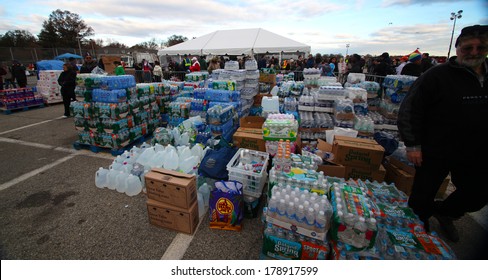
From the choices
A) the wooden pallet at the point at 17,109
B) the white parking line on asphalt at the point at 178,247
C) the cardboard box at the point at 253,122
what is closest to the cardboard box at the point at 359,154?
the cardboard box at the point at 253,122

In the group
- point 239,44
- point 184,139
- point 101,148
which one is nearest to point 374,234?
point 184,139

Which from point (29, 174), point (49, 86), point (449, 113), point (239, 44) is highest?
point (239, 44)

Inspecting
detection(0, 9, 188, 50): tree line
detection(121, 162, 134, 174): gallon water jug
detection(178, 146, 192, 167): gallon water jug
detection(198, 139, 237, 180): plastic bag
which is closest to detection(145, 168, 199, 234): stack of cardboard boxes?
detection(198, 139, 237, 180): plastic bag

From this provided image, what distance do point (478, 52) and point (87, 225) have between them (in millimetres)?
4981

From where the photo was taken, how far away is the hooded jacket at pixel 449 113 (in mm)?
2111

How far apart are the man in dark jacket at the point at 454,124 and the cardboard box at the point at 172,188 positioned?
262 centimetres

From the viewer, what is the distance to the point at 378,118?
5.14 metres

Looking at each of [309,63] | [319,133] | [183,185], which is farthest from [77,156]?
[309,63]

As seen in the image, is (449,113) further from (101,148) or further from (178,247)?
(101,148)

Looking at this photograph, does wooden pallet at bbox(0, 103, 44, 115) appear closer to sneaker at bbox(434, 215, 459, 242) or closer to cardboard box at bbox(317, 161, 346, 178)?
cardboard box at bbox(317, 161, 346, 178)

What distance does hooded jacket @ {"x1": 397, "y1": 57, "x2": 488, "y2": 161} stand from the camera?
2.11m

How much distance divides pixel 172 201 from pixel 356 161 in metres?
2.92

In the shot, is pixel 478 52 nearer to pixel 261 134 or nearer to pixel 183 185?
pixel 261 134

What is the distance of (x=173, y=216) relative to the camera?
287 cm
